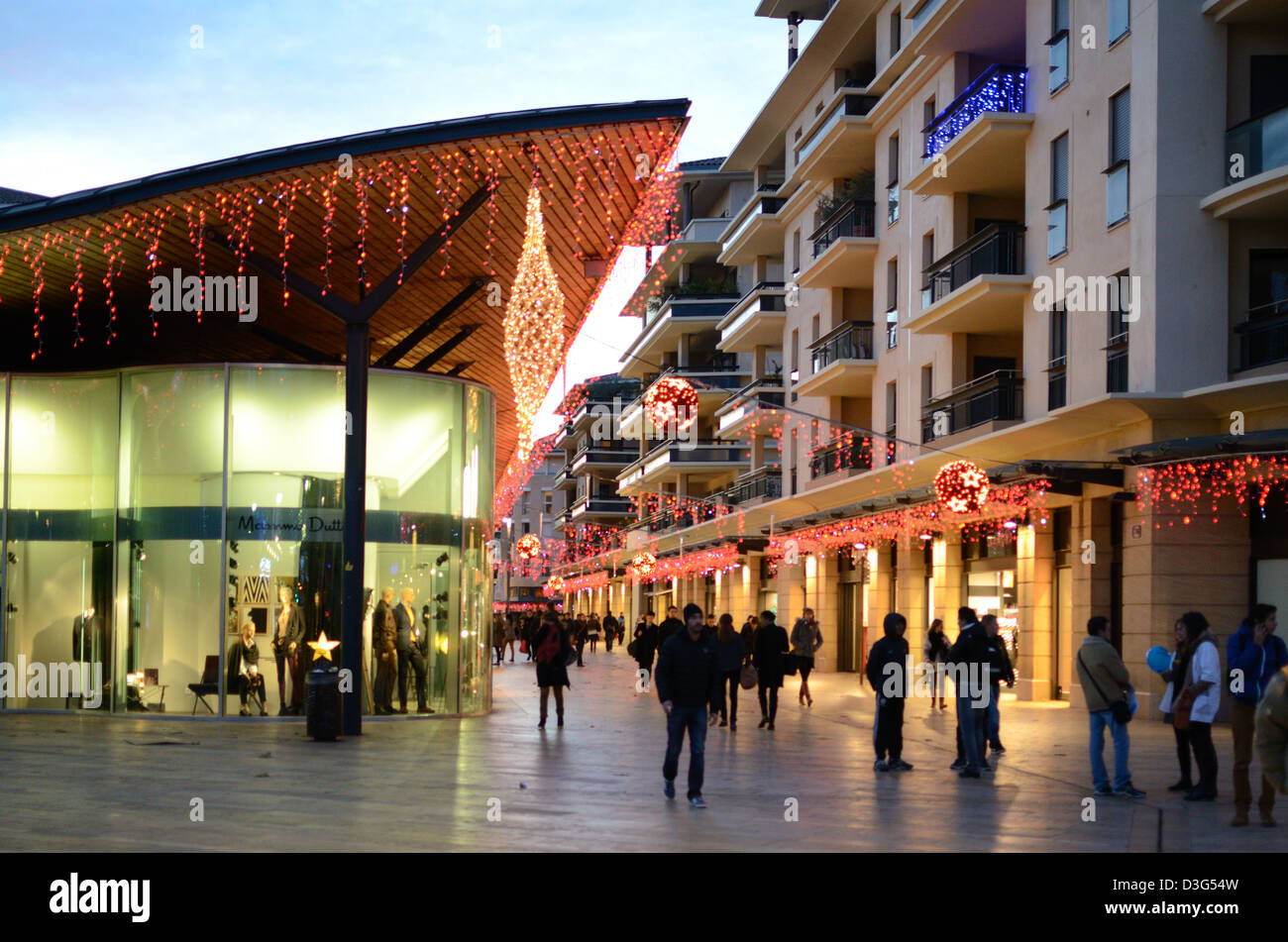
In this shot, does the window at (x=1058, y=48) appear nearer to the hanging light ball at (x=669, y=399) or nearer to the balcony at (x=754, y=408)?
the hanging light ball at (x=669, y=399)

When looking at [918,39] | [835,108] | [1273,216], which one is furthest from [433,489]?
[835,108]

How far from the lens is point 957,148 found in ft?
102

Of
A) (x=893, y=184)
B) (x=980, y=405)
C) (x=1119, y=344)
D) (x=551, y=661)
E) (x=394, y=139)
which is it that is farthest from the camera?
(x=893, y=184)

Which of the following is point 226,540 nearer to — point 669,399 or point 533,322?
point 533,322

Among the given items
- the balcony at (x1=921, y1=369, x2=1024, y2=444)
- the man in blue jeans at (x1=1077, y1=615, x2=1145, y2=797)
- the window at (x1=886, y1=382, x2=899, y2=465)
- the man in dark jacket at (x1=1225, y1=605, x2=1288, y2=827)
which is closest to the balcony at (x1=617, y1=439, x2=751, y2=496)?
the window at (x1=886, y1=382, x2=899, y2=465)

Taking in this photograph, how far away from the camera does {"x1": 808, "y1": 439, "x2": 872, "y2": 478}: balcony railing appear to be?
4069 cm

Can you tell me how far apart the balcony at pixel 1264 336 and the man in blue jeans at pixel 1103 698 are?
10.2 m

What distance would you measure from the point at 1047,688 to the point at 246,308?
1664 centimetres

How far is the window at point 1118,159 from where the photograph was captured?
25.1m

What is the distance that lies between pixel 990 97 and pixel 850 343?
12255 millimetres

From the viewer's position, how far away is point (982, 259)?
30969 mm

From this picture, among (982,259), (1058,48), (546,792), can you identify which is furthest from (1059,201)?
(546,792)

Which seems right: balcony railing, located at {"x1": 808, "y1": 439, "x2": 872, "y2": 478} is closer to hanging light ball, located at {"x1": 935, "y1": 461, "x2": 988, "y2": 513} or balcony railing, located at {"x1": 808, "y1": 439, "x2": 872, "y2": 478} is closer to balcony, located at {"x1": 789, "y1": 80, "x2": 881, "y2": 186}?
balcony, located at {"x1": 789, "y1": 80, "x2": 881, "y2": 186}

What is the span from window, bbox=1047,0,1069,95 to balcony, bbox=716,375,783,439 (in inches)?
871
